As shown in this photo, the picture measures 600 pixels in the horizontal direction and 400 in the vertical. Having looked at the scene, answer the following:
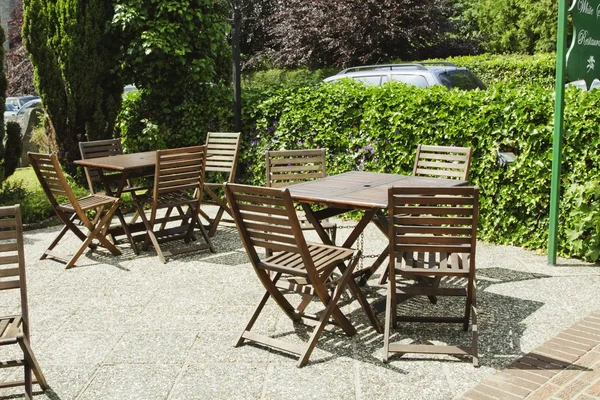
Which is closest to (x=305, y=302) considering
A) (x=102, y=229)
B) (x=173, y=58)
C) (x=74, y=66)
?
(x=102, y=229)

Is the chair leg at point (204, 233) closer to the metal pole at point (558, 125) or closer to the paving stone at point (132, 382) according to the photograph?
the paving stone at point (132, 382)

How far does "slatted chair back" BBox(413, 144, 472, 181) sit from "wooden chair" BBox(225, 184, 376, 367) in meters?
1.88

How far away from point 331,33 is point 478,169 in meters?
16.3

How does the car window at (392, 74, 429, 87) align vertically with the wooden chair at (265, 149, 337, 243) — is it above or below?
above

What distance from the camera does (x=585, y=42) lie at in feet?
20.7

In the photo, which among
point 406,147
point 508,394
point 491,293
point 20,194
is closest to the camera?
point 508,394

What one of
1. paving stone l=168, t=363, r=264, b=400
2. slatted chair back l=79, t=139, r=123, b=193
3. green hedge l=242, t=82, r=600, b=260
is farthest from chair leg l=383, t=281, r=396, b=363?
slatted chair back l=79, t=139, r=123, b=193

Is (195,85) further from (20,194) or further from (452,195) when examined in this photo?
(452,195)

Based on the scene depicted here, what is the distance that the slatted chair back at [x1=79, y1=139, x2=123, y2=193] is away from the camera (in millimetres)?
7914

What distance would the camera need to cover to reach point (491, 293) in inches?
218

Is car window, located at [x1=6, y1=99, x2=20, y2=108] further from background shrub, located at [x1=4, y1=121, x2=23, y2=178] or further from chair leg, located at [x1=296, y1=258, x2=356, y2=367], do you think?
chair leg, located at [x1=296, y1=258, x2=356, y2=367]

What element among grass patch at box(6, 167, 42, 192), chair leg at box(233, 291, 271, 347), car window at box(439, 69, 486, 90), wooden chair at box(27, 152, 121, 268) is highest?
car window at box(439, 69, 486, 90)

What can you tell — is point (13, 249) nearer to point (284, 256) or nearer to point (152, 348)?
point (152, 348)

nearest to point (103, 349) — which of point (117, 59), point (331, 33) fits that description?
point (117, 59)
